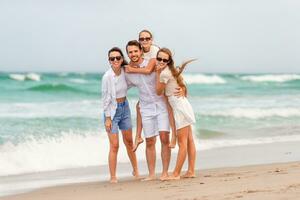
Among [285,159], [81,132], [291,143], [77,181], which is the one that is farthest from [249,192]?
[81,132]

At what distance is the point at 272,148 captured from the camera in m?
11.2

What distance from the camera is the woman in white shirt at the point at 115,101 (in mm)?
7137

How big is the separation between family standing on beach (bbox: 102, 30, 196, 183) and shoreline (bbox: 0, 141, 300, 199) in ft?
2.71

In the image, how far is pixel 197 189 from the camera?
6125 mm

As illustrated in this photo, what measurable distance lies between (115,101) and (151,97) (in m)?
0.40

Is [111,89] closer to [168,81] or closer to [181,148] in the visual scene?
[168,81]

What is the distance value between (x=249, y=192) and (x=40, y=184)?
309 centimetres

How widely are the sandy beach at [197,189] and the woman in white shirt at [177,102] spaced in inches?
11.8

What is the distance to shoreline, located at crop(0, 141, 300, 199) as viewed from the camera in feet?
25.8

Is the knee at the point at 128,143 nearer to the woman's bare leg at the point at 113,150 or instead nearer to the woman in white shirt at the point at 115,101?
the woman in white shirt at the point at 115,101

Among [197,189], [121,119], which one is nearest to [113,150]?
[121,119]

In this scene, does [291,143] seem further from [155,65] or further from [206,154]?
[155,65]

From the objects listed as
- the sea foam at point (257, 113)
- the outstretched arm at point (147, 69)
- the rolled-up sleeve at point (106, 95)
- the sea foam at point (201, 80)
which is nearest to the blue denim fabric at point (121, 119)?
the rolled-up sleeve at point (106, 95)

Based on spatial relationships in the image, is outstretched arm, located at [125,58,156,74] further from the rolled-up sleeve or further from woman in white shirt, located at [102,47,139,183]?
the rolled-up sleeve
